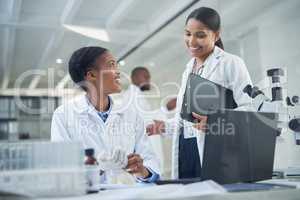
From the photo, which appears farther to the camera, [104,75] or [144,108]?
[144,108]

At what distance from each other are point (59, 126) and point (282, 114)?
0.95 meters

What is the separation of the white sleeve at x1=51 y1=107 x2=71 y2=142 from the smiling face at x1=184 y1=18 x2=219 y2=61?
2.21 feet

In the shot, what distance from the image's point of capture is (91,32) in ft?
5.24

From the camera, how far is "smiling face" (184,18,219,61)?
1.62 m

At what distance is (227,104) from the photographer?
1.44 metres

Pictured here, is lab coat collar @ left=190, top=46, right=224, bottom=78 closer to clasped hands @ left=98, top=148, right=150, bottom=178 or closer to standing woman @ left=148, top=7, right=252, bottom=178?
standing woman @ left=148, top=7, right=252, bottom=178

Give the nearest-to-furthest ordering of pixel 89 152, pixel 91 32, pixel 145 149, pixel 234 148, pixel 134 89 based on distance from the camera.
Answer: pixel 89 152 < pixel 234 148 < pixel 145 149 < pixel 91 32 < pixel 134 89

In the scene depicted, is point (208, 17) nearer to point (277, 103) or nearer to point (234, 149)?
point (277, 103)

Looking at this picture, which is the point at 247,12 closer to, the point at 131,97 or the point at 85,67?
the point at 131,97

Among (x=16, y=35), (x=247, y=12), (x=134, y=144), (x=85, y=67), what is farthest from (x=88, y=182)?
(x=247, y=12)

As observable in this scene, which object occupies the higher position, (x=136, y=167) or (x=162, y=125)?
(x=162, y=125)

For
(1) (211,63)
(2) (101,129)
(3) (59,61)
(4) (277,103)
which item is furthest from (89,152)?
(4) (277,103)

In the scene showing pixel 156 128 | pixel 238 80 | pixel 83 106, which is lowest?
pixel 156 128

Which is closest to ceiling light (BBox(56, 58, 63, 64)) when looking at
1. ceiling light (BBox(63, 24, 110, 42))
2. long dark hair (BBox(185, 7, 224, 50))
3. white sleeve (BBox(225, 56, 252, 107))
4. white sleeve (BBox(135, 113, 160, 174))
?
ceiling light (BBox(63, 24, 110, 42))
